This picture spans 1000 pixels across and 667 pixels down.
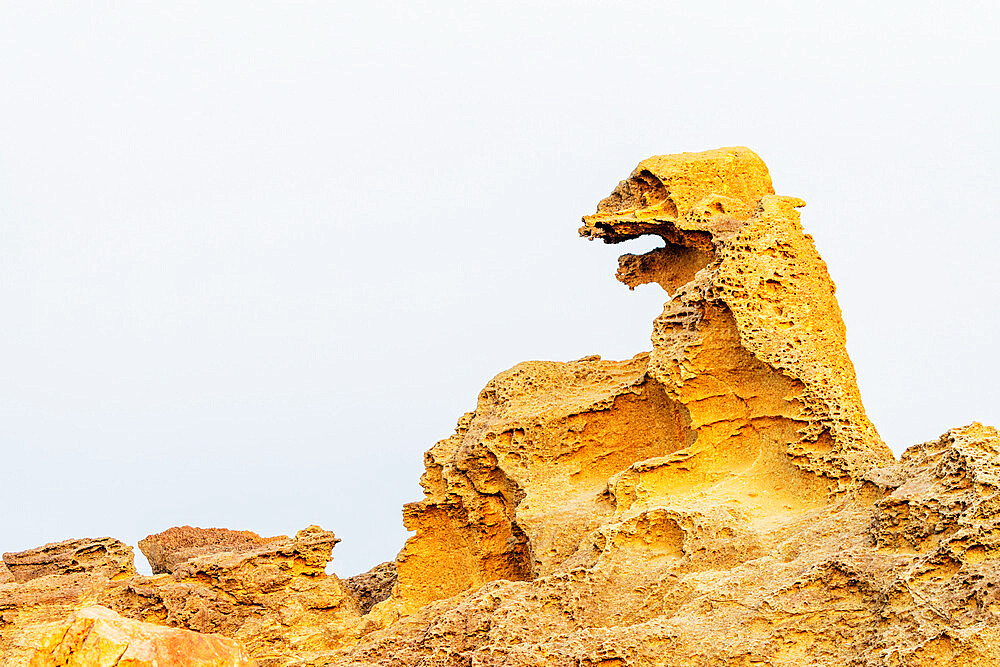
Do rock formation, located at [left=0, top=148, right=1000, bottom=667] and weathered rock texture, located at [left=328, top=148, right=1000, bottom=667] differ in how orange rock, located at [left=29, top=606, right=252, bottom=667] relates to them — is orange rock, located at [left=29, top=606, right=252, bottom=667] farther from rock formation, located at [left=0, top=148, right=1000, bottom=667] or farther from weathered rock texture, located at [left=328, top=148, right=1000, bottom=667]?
weathered rock texture, located at [left=328, top=148, right=1000, bottom=667]

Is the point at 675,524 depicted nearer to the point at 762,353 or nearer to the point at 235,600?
the point at 762,353

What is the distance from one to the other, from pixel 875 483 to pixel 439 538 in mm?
6094

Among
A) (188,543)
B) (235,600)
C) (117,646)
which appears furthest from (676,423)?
(188,543)

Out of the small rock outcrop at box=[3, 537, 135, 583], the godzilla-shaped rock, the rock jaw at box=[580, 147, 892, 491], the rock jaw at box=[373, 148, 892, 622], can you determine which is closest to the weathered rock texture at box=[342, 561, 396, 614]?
the godzilla-shaped rock

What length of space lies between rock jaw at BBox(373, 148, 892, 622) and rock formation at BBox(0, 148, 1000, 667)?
3 cm

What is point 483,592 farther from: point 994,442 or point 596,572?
point 994,442

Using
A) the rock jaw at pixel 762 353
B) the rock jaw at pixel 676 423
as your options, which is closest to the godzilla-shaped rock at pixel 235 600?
the rock jaw at pixel 676 423

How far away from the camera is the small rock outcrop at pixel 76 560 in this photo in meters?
14.0

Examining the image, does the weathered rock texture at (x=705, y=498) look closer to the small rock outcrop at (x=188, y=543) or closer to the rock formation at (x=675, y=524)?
the rock formation at (x=675, y=524)

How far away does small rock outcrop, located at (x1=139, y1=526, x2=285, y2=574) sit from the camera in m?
15.6

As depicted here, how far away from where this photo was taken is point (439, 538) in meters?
13.6

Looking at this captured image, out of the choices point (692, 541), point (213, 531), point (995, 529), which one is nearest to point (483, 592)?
point (692, 541)

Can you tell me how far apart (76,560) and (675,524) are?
829 cm

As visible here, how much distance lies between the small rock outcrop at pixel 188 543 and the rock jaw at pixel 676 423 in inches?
149
